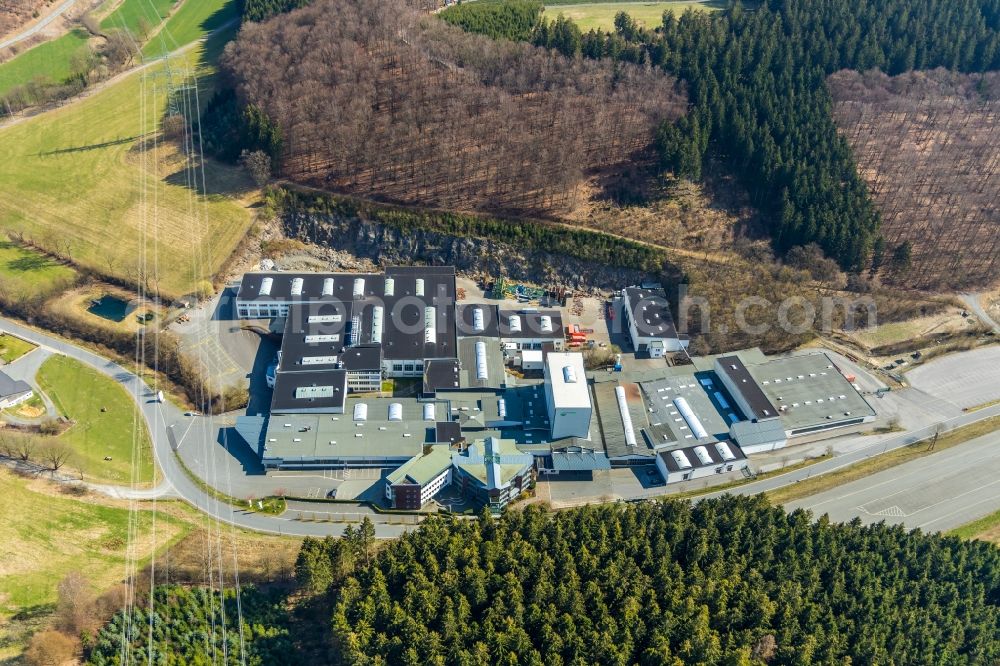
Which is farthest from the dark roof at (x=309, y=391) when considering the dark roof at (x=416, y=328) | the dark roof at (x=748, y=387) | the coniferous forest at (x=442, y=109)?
the dark roof at (x=748, y=387)

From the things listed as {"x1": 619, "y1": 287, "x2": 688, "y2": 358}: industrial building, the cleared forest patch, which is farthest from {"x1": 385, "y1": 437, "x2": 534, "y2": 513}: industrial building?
the cleared forest patch

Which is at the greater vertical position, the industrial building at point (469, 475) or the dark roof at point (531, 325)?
the dark roof at point (531, 325)

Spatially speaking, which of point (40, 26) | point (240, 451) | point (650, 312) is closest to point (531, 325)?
point (650, 312)

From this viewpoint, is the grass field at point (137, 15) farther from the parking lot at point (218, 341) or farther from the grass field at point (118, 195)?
the parking lot at point (218, 341)

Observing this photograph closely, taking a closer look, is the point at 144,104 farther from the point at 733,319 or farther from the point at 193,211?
the point at 733,319

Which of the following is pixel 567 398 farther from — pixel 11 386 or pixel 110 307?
pixel 11 386

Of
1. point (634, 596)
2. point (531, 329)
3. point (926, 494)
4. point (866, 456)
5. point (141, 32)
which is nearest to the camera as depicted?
point (634, 596)
